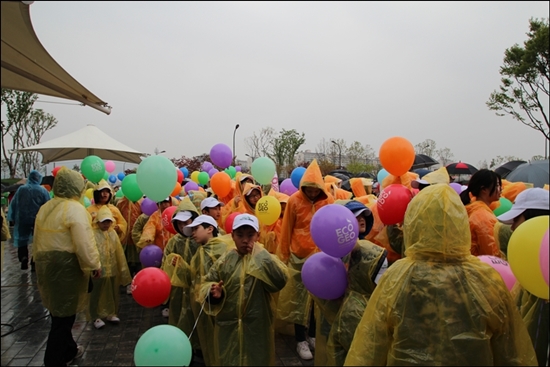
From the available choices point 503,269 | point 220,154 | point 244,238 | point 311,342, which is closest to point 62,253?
point 244,238

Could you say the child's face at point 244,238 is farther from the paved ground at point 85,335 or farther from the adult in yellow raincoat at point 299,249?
the paved ground at point 85,335

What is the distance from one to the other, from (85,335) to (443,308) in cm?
451

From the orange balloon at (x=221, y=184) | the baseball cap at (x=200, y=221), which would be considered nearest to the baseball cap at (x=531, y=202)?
the baseball cap at (x=200, y=221)

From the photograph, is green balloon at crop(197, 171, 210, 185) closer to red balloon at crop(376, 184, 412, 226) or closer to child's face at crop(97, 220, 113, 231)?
child's face at crop(97, 220, 113, 231)

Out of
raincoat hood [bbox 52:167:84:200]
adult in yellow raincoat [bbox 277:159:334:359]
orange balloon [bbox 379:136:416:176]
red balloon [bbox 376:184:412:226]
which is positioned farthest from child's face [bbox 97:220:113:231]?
orange balloon [bbox 379:136:416:176]

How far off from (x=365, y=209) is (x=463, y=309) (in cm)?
128

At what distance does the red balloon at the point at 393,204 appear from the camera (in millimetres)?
3539

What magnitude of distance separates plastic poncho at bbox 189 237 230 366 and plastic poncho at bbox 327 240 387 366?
4.06 ft

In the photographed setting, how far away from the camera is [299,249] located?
418 centimetres

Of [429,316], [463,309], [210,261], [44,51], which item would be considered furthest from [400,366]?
[44,51]

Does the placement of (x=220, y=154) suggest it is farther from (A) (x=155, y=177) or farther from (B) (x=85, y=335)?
(B) (x=85, y=335)

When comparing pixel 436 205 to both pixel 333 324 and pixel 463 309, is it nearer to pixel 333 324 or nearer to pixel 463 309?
pixel 463 309

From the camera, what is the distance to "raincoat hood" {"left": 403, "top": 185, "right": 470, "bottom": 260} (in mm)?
1706

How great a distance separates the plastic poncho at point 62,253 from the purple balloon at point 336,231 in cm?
243
